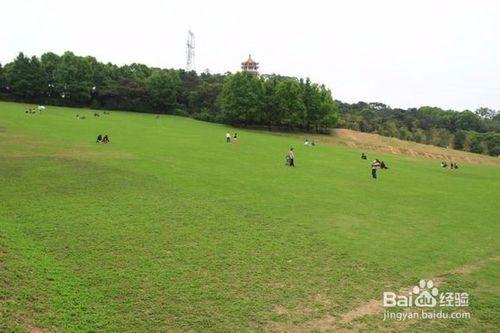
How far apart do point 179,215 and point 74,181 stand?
874 cm

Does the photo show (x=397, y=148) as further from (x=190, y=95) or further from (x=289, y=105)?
(x=190, y=95)

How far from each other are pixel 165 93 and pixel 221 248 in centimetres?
8336

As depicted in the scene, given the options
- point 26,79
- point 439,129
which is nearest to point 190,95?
point 26,79

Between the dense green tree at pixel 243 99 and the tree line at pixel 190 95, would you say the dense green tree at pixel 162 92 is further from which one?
the dense green tree at pixel 243 99

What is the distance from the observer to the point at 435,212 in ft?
81.8

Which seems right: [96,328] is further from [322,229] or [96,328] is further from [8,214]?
[322,229]

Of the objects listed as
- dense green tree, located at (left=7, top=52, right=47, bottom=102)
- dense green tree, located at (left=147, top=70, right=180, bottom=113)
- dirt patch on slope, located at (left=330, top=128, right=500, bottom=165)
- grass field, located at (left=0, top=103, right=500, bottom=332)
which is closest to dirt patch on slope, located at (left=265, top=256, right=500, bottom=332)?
grass field, located at (left=0, top=103, right=500, bottom=332)

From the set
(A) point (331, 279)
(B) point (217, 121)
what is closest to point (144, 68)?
(B) point (217, 121)

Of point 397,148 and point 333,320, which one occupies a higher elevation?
point 397,148

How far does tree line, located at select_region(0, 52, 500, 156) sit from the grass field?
51161mm

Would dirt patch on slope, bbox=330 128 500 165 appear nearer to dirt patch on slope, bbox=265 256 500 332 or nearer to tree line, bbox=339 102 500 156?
tree line, bbox=339 102 500 156

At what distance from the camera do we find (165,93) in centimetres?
9519

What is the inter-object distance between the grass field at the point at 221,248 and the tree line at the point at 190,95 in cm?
5116

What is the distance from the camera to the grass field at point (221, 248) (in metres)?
11.8
